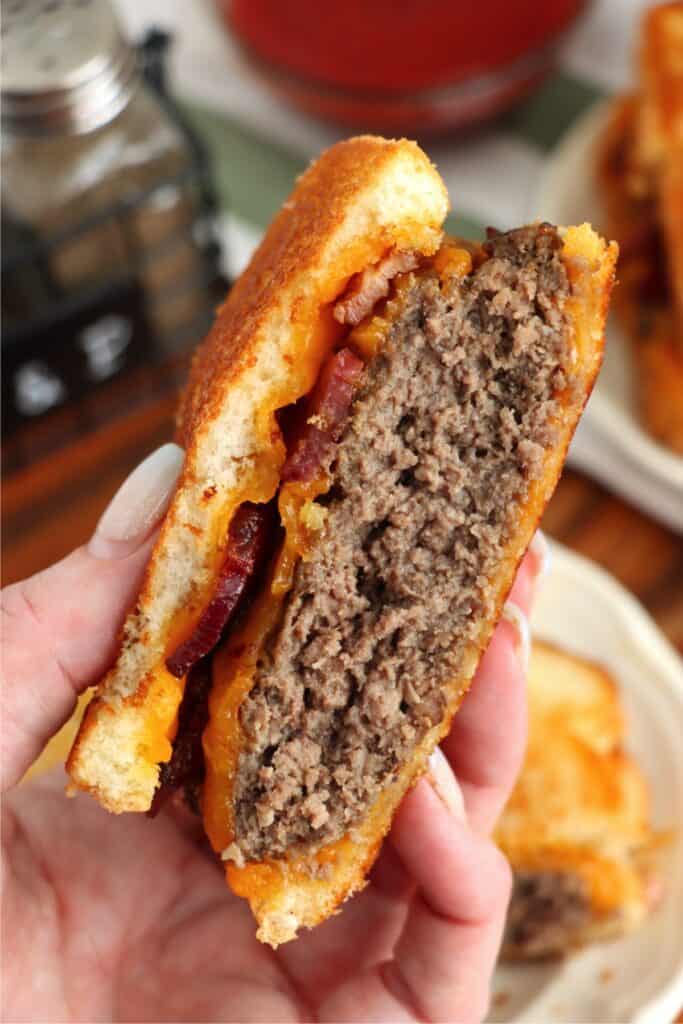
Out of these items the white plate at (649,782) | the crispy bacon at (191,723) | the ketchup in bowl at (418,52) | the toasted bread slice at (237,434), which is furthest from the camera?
the ketchup in bowl at (418,52)

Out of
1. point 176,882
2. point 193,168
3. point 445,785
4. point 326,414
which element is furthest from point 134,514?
point 193,168

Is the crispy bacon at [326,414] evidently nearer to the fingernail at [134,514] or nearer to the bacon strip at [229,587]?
the bacon strip at [229,587]

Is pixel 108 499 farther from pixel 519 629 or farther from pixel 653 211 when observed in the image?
pixel 653 211

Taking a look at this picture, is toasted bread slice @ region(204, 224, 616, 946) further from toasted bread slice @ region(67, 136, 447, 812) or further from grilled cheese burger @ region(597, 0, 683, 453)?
grilled cheese burger @ region(597, 0, 683, 453)

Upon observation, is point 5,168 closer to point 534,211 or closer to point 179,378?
point 179,378

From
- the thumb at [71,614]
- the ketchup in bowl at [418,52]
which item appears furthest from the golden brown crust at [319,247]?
the ketchup in bowl at [418,52]

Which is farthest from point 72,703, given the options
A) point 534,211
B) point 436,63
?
point 436,63

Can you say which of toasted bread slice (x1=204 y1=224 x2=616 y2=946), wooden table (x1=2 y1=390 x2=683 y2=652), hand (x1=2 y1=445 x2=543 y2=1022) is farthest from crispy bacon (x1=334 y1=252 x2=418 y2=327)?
wooden table (x1=2 y1=390 x2=683 y2=652)

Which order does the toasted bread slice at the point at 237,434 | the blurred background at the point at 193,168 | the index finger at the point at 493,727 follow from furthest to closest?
the blurred background at the point at 193,168
the index finger at the point at 493,727
the toasted bread slice at the point at 237,434
